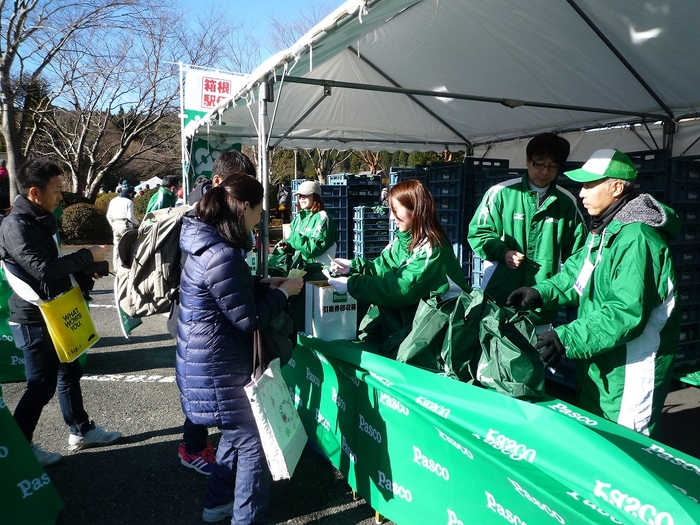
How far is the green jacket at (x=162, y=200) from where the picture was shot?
8.02 metres

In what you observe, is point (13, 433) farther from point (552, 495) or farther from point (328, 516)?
point (552, 495)

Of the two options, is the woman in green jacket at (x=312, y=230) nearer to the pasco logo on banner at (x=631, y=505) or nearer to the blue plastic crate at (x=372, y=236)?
the blue plastic crate at (x=372, y=236)

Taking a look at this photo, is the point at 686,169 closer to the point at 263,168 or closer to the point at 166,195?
the point at 263,168

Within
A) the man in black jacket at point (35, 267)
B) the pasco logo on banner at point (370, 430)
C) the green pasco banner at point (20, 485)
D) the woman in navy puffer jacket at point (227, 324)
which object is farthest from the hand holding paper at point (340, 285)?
the green pasco banner at point (20, 485)

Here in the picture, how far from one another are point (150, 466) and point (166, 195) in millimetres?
5963

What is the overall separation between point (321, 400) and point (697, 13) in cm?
408

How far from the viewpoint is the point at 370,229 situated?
8.92 meters

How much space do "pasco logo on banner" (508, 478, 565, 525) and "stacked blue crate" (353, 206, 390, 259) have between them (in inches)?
286

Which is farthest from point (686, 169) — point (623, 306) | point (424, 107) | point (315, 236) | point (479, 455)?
point (424, 107)

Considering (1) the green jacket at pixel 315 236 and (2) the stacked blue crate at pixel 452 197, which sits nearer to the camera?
(1) the green jacket at pixel 315 236

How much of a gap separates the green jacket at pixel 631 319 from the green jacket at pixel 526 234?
3.13 feet

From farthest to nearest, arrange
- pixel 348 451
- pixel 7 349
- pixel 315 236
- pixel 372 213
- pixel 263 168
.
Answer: pixel 372 213 < pixel 315 236 < pixel 7 349 < pixel 263 168 < pixel 348 451

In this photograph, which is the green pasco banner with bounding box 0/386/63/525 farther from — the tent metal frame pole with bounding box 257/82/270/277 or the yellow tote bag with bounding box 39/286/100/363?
the tent metal frame pole with bounding box 257/82/270/277

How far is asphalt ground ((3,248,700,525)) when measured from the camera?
107 inches
